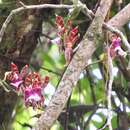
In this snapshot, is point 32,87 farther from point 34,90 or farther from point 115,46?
point 115,46

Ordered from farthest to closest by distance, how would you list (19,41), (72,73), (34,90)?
(19,41) < (34,90) < (72,73)

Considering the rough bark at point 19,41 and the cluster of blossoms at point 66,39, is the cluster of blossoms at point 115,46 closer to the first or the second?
the cluster of blossoms at point 66,39

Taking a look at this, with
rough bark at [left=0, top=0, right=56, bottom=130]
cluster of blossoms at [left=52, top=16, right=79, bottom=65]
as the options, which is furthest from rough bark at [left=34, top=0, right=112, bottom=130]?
rough bark at [left=0, top=0, right=56, bottom=130]

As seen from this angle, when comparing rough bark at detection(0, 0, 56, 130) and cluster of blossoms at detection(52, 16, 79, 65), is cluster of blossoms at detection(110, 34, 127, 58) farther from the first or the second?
rough bark at detection(0, 0, 56, 130)

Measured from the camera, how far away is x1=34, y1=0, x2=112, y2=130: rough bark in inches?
31.8

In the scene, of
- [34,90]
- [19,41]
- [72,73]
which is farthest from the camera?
[19,41]

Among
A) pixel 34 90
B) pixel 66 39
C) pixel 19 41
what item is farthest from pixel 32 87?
pixel 19 41

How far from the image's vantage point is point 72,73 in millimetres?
840

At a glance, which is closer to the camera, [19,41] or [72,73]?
[72,73]

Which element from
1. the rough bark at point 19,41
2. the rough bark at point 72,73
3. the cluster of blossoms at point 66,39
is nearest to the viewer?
the rough bark at point 72,73

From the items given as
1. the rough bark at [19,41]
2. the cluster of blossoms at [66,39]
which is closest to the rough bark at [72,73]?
the cluster of blossoms at [66,39]

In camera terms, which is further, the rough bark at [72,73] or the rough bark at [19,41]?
the rough bark at [19,41]

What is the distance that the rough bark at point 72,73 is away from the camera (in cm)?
81

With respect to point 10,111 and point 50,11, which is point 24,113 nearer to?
point 10,111
